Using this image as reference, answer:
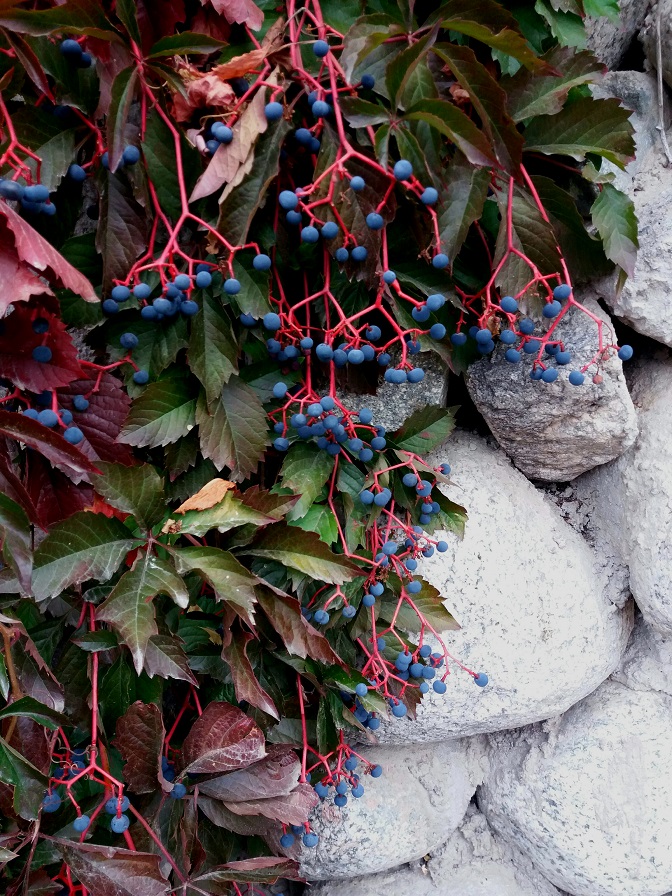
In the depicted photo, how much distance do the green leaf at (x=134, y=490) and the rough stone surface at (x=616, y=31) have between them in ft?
3.19

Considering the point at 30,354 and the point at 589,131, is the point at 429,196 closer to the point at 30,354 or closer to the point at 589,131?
the point at 589,131

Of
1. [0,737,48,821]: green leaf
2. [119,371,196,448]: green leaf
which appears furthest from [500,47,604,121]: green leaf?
[0,737,48,821]: green leaf

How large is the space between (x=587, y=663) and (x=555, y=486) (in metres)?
0.32

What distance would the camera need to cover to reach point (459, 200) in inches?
31.3

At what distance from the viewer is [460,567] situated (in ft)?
3.50

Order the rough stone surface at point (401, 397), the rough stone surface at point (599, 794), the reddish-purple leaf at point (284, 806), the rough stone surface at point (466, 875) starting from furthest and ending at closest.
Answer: the rough stone surface at point (466, 875)
the rough stone surface at point (599, 794)
the rough stone surface at point (401, 397)
the reddish-purple leaf at point (284, 806)

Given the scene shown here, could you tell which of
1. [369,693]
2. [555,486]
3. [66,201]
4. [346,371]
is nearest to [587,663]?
[555,486]

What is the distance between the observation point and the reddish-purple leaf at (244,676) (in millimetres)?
815

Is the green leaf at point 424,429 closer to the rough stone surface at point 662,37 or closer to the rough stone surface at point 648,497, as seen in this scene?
the rough stone surface at point 648,497

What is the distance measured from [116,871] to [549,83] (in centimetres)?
114

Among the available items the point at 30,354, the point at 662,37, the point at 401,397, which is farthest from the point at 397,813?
the point at 662,37

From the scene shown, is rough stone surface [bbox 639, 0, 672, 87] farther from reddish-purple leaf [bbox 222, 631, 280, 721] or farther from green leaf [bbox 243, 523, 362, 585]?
reddish-purple leaf [bbox 222, 631, 280, 721]

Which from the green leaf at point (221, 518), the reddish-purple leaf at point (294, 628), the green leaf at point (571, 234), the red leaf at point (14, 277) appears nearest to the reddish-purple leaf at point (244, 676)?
the reddish-purple leaf at point (294, 628)

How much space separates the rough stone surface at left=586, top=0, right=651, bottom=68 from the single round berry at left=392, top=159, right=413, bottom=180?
0.55m
